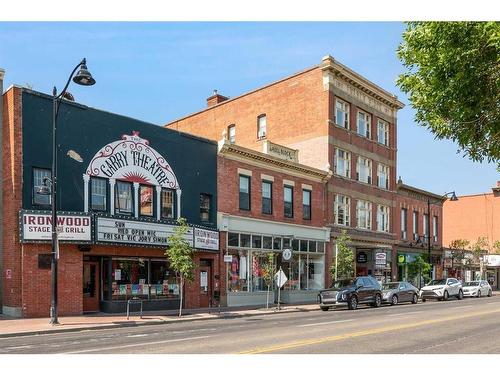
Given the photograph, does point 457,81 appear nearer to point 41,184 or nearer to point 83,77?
point 83,77

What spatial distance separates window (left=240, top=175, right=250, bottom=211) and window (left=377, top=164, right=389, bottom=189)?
52.0ft

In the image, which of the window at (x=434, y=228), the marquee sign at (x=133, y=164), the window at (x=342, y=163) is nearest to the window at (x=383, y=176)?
the window at (x=342, y=163)

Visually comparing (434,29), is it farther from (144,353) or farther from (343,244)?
(343,244)

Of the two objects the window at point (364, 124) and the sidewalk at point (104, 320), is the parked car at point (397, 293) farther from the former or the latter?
the window at point (364, 124)

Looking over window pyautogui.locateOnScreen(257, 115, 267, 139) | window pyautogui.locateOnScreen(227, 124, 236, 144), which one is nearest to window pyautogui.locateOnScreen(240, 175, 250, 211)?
window pyautogui.locateOnScreen(257, 115, 267, 139)

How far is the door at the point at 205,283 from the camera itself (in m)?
28.9

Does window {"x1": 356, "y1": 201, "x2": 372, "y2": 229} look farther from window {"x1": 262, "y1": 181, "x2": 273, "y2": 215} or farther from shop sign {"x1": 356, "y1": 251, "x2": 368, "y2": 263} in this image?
window {"x1": 262, "y1": 181, "x2": 273, "y2": 215}

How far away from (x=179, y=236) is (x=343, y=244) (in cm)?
A: 1439

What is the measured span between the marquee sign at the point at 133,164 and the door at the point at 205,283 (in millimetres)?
4394

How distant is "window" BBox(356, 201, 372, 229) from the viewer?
41.8m

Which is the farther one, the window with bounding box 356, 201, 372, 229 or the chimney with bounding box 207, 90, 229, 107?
the chimney with bounding box 207, 90, 229, 107

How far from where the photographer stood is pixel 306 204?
36.8 meters

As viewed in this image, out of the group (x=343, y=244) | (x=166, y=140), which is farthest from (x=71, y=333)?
(x=343, y=244)

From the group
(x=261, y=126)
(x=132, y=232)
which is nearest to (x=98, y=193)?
(x=132, y=232)
